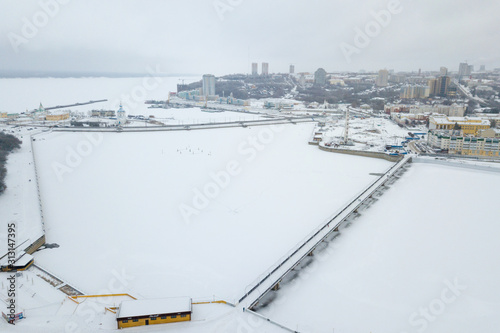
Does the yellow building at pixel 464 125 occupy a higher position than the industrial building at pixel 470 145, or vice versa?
the yellow building at pixel 464 125

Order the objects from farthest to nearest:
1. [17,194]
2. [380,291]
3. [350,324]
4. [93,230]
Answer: [17,194] → [93,230] → [380,291] → [350,324]

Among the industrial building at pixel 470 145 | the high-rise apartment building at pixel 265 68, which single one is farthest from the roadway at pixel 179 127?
the high-rise apartment building at pixel 265 68

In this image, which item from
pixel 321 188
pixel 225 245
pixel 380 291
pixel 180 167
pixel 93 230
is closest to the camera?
pixel 380 291

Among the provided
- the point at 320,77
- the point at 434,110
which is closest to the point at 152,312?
the point at 434,110

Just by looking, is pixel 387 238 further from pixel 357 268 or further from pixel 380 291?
pixel 380 291

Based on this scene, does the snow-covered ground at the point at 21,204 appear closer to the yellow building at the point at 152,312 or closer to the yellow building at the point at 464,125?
the yellow building at the point at 152,312

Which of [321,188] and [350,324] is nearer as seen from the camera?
[350,324]

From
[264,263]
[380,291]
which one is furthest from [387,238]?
[264,263]
